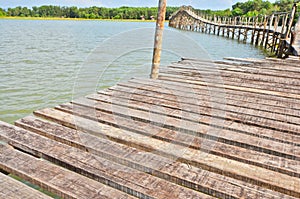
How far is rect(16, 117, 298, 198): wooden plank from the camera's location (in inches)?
77.4

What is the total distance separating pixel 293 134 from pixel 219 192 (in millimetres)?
1372

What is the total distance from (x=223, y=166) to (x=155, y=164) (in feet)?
1.74

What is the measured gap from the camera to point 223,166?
7.40ft

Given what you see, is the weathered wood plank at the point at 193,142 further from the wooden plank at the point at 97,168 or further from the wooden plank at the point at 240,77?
the wooden plank at the point at 240,77

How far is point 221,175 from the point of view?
7.00 feet

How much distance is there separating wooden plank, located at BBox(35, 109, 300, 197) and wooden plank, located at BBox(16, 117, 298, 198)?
0.08 m

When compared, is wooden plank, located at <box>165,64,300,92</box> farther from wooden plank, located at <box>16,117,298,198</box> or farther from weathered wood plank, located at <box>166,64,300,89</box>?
wooden plank, located at <box>16,117,298,198</box>

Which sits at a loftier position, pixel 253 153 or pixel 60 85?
pixel 253 153

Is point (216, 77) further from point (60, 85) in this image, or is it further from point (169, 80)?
point (60, 85)

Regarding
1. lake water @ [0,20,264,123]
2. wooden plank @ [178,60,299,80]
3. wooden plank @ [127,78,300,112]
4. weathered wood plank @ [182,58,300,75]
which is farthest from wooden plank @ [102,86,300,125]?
weathered wood plank @ [182,58,300,75]

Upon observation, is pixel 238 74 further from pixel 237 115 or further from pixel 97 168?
pixel 97 168

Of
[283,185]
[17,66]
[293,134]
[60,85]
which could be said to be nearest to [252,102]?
[293,134]

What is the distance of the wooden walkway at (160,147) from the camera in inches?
78.7

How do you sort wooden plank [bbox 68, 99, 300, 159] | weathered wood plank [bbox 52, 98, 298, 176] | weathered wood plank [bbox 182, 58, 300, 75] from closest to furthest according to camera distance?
weathered wood plank [bbox 52, 98, 298, 176]
wooden plank [bbox 68, 99, 300, 159]
weathered wood plank [bbox 182, 58, 300, 75]
